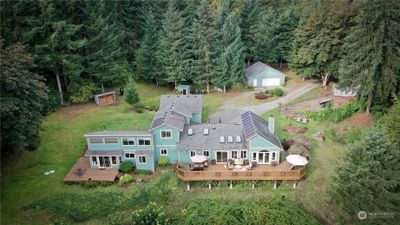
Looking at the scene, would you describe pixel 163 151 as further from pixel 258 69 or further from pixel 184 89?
pixel 258 69

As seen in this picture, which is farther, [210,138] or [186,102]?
[186,102]

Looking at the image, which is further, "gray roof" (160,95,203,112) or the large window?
"gray roof" (160,95,203,112)

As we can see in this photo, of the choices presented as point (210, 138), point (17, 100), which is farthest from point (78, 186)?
point (210, 138)

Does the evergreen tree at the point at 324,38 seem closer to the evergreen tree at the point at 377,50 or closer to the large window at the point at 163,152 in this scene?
the evergreen tree at the point at 377,50

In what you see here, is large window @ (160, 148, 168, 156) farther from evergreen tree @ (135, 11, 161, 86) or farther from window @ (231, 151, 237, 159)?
evergreen tree @ (135, 11, 161, 86)

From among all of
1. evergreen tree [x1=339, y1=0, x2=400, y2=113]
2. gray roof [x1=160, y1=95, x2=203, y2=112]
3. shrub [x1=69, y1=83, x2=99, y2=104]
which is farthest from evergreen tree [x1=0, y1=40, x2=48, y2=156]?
evergreen tree [x1=339, y1=0, x2=400, y2=113]

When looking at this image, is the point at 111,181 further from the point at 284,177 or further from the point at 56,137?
the point at 284,177

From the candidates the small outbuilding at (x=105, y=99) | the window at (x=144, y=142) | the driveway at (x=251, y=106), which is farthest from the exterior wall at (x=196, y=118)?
the small outbuilding at (x=105, y=99)

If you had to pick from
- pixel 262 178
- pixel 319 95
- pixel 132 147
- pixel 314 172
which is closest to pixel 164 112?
pixel 132 147
